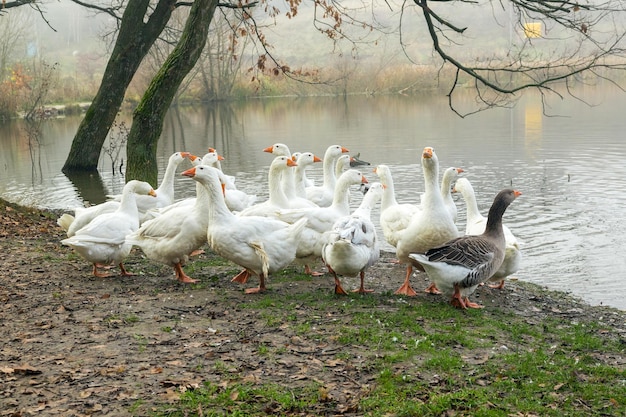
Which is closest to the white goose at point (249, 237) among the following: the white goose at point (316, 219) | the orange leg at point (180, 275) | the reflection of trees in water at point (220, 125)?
the white goose at point (316, 219)

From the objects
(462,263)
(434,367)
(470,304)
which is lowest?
(470,304)

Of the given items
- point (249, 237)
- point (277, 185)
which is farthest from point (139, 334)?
point (277, 185)

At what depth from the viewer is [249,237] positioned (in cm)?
870

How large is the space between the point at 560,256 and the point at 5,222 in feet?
32.2

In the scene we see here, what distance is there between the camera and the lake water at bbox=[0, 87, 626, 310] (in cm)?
1284

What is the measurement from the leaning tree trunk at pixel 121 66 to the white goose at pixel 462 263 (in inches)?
484

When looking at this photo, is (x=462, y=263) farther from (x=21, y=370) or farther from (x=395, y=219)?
(x=21, y=370)

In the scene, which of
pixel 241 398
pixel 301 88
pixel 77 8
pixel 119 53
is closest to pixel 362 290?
pixel 241 398

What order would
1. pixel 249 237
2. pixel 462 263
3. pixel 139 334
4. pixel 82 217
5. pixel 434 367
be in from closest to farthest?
pixel 434 367
pixel 139 334
pixel 462 263
pixel 249 237
pixel 82 217

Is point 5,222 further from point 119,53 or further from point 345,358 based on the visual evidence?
point 345,358

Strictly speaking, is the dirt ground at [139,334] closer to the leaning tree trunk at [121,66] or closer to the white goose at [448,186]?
the white goose at [448,186]

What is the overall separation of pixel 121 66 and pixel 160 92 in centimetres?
486

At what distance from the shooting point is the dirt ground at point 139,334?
5480 millimetres

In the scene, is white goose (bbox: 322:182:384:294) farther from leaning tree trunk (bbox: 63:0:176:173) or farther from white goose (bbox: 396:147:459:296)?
leaning tree trunk (bbox: 63:0:176:173)
